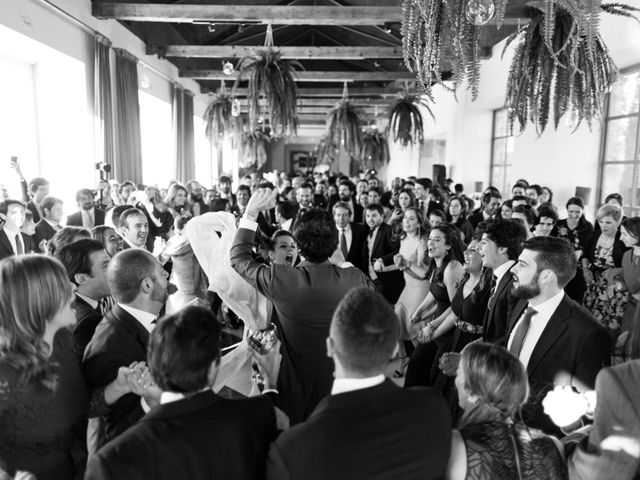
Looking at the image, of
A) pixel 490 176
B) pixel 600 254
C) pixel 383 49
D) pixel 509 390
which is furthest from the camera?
pixel 490 176

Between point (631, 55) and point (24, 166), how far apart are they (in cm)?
765

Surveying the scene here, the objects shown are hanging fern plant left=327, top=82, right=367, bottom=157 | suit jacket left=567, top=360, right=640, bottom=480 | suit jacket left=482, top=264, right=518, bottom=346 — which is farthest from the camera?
hanging fern plant left=327, top=82, right=367, bottom=157

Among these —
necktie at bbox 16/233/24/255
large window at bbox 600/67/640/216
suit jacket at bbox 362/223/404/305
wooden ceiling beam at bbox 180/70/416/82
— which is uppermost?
wooden ceiling beam at bbox 180/70/416/82

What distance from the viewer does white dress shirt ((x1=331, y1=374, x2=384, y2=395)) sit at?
122cm

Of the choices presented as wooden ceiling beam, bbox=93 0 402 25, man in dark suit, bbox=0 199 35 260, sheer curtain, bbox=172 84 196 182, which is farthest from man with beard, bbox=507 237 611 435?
sheer curtain, bbox=172 84 196 182

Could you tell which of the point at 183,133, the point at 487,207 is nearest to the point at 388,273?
the point at 487,207

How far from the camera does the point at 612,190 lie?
246 inches

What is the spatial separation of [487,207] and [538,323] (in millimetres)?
4441

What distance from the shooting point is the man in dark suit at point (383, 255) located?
5.09 m

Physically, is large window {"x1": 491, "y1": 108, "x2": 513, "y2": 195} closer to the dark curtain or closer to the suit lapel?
the dark curtain

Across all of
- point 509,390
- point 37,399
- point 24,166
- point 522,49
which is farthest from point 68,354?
point 24,166

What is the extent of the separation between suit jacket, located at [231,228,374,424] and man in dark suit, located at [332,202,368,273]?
3.04 metres

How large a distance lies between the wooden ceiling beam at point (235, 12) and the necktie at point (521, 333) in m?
5.39

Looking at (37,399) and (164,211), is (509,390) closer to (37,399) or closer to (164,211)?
(37,399)
